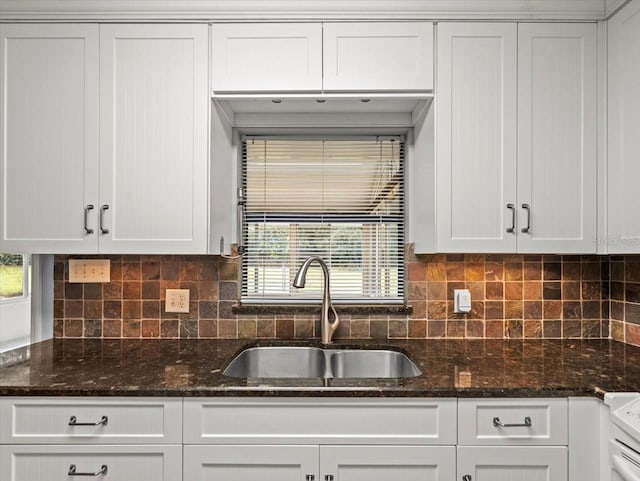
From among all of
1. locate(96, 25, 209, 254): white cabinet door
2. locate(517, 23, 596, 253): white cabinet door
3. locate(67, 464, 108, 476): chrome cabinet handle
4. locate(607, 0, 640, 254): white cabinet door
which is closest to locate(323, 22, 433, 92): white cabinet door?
locate(517, 23, 596, 253): white cabinet door

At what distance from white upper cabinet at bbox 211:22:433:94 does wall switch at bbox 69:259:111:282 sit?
103 cm

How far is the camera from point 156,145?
177 cm

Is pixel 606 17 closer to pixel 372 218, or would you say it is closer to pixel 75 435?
pixel 372 218

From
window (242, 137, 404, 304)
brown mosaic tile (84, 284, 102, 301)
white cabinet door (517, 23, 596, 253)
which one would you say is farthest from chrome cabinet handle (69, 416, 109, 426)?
white cabinet door (517, 23, 596, 253)

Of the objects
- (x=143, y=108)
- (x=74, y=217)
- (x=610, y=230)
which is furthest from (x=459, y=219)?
(x=74, y=217)

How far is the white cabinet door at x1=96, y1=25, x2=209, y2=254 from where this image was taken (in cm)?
177

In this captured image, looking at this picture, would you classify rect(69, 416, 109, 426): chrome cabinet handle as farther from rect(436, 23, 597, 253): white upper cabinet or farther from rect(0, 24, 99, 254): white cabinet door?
rect(436, 23, 597, 253): white upper cabinet

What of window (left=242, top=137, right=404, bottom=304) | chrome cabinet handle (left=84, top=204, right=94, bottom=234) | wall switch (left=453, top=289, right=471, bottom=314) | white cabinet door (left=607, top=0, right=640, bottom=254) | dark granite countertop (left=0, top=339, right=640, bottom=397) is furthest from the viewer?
window (left=242, top=137, right=404, bottom=304)

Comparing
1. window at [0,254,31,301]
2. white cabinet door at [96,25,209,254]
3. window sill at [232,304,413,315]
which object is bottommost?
window sill at [232,304,413,315]

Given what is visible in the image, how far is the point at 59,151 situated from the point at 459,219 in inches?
65.1

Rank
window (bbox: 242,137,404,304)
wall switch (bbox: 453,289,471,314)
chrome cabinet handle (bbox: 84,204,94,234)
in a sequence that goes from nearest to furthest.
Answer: chrome cabinet handle (bbox: 84,204,94,234) < wall switch (bbox: 453,289,471,314) < window (bbox: 242,137,404,304)

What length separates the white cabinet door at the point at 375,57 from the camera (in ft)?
5.80

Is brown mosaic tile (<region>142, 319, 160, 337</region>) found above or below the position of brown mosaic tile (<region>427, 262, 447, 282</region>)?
below

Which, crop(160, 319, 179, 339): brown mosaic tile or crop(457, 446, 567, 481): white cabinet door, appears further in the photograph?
crop(160, 319, 179, 339): brown mosaic tile
